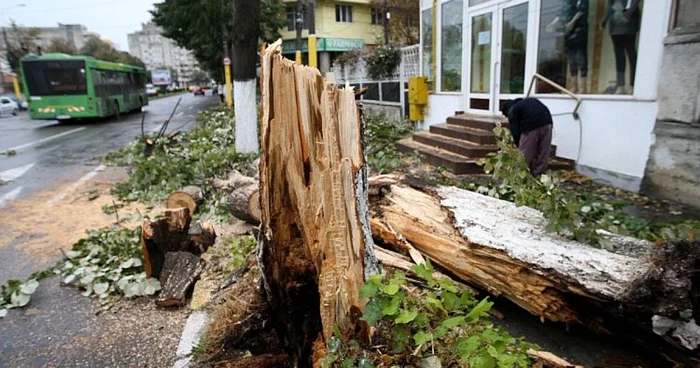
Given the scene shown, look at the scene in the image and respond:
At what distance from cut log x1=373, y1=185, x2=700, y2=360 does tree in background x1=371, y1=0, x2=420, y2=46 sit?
23507mm

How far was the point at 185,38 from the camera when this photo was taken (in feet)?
85.7

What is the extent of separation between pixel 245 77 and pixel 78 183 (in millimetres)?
3600

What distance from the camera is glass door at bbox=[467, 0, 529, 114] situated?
7688 millimetres

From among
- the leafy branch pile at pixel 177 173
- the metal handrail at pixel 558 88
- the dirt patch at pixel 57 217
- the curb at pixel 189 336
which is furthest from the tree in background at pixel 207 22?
the curb at pixel 189 336

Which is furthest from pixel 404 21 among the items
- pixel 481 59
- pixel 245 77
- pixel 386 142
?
pixel 245 77

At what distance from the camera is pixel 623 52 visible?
19.1 feet

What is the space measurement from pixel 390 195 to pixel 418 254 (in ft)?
2.39

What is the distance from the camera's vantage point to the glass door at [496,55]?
769cm

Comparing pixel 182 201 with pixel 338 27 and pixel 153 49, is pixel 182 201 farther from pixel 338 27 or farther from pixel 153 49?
pixel 153 49

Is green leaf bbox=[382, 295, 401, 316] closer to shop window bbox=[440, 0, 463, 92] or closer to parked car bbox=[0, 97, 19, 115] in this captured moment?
shop window bbox=[440, 0, 463, 92]

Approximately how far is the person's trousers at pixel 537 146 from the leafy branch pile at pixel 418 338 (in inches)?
155

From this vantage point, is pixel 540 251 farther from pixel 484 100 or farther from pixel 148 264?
pixel 484 100

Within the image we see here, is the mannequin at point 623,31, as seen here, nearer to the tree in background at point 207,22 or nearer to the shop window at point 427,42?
the shop window at point 427,42

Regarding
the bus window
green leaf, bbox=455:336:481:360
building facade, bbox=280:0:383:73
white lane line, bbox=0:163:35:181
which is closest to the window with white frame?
building facade, bbox=280:0:383:73
